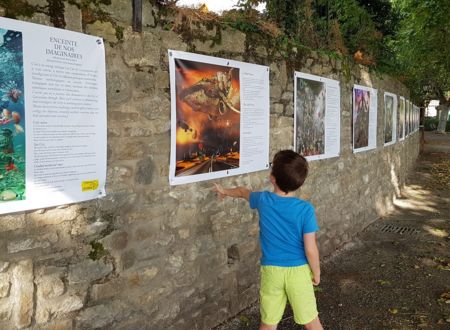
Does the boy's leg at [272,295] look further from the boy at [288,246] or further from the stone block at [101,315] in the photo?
the stone block at [101,315]

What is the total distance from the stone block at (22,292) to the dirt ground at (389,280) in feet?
5.74

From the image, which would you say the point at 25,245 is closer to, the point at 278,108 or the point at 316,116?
the point at 278,108

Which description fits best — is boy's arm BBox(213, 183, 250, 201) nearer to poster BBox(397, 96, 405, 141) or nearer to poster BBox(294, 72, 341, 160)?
poster BBox(294, 72, 341, 160)

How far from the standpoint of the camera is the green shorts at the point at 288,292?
265 cm

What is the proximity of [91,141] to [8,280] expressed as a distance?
2.76ft

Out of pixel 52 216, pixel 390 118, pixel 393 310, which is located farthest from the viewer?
pixel 390 118

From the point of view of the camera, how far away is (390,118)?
8.28 meters

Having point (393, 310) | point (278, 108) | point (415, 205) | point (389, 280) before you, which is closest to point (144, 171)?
point (278, 108)

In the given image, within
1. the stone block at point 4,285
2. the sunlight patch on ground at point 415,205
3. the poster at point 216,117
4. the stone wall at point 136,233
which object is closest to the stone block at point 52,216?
the stone wall at point 136,233

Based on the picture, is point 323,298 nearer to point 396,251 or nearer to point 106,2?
point 396,251

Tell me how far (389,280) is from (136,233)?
3.16 metres

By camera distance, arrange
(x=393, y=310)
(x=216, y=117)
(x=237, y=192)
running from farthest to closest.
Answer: (x=393, y=310)
(x=216, y=117)
(x=237, y=192)

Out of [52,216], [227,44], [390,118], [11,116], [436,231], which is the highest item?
[227,44]

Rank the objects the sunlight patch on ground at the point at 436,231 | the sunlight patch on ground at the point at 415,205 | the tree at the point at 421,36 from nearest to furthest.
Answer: the sunlight patch on ground at the point at 436,231, the sunlight patch on ground at the point at 415,205, the tree at the point at 421,36
